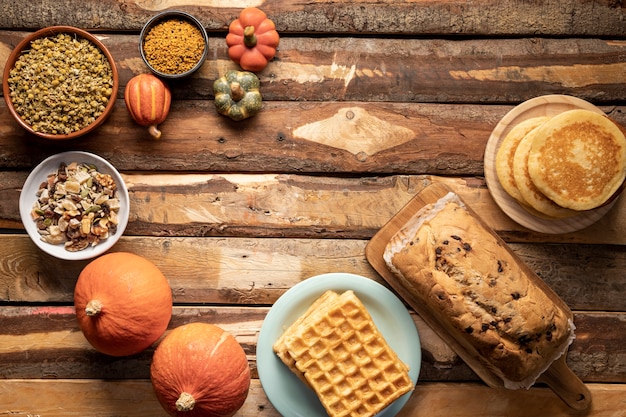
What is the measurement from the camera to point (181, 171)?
8.40 ft

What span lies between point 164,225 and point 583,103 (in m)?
1.81

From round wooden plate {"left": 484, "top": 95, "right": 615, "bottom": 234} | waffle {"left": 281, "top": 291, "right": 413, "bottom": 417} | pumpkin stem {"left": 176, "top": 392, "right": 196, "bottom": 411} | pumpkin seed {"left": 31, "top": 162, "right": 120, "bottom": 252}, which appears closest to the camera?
pumpkin stem {"left": 176, "top": 392, "right": 196, "bottom": 411}

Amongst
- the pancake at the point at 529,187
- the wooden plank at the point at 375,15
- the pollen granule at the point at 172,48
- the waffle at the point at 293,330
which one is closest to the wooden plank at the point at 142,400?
the waffle at the point at 293,330

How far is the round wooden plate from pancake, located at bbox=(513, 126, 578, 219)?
80 millimetres

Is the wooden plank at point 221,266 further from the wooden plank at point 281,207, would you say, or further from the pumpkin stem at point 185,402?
the pumpkin stem at point 185,402

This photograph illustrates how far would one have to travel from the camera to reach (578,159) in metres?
2.33

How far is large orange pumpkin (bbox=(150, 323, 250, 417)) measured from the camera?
7.14 ft

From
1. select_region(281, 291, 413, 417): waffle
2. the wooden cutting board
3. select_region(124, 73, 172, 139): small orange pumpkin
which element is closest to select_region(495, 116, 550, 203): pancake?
the wooden cutting board

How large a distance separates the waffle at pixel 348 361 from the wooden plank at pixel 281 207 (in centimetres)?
40

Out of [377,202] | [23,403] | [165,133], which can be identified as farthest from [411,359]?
[23,403]

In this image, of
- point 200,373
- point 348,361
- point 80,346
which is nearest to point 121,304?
point 200,373

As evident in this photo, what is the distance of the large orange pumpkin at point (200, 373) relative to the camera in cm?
218

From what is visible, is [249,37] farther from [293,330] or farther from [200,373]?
[200,373]

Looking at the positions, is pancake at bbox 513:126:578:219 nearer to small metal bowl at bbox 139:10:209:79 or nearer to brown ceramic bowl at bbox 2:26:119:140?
small metal bowl at bbox 139:10:209:79
